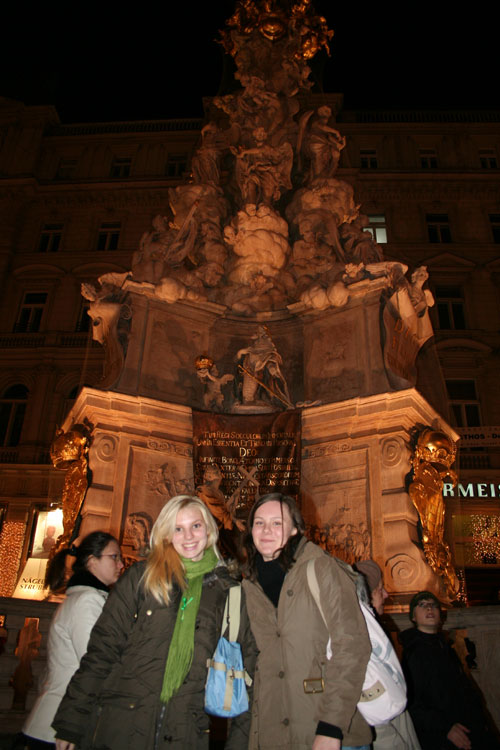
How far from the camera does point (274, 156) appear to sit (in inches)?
436

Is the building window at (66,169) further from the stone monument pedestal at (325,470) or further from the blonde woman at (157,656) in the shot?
the blonde woman at (157,656)

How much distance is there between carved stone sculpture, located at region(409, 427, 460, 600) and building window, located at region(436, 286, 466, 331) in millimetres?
Answer: 16243

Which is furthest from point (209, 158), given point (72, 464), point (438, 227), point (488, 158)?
point (488, 158)

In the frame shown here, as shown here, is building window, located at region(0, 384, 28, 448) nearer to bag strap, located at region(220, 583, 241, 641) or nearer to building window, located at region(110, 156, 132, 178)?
building window, located at region(110, 156, 132, 178)

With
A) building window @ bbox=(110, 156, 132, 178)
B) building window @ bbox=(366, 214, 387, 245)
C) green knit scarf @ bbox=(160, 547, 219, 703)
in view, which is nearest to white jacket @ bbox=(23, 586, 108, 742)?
green knit scarf @ bbox=(160, 547, 219, 703)

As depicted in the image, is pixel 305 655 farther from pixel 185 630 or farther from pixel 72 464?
pixel 72 464

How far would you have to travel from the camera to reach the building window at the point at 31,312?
23.2 m

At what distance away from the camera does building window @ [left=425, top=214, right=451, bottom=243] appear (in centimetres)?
2473

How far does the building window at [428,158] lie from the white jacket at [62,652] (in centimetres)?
2735

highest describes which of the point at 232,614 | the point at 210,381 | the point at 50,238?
the point at 50,238

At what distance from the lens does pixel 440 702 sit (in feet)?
10.8

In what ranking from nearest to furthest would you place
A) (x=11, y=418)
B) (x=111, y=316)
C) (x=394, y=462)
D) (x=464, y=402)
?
(x=394, y=462) < (x=111, y=316) < (x=464, y=402) < (x=11, y=418)

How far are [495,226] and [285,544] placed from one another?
2548 centimetres

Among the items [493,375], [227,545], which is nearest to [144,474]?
[227,545]
